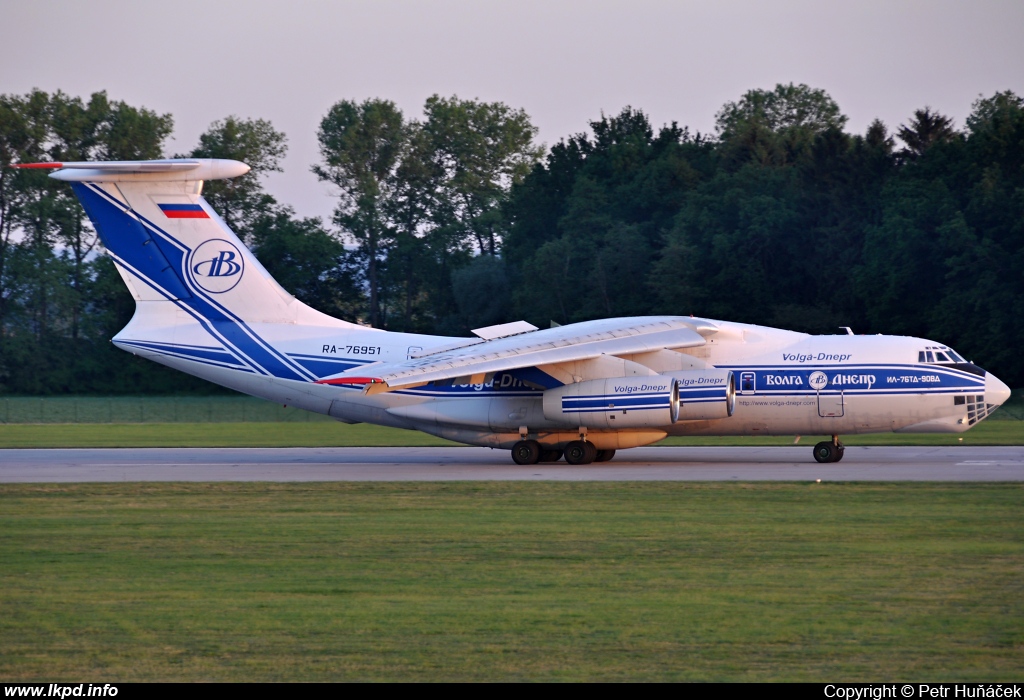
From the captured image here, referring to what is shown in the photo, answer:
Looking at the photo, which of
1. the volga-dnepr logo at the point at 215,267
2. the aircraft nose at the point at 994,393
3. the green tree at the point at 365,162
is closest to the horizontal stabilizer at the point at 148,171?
the volga-dnepr logo at the point at 215,267

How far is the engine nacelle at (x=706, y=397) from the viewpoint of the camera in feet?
72.7

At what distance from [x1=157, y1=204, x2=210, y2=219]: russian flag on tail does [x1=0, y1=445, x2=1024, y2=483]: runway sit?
5.29 meters

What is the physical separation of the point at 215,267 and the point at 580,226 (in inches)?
1320

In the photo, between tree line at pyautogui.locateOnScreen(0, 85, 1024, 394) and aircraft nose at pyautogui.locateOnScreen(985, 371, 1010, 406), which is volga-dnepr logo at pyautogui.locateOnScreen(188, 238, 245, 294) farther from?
tree line at pyautogui.locateOnScreen(0, 85, 1024, 394)

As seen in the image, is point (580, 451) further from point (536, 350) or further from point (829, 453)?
point (829, 453)

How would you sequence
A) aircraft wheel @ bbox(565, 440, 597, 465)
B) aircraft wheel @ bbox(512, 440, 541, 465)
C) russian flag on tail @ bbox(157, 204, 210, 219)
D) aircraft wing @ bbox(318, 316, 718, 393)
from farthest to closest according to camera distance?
russian flag on tail @ bbox(157, 204, 210, 219) < aircraft wheel @ bbox(512, 440, 541, 465) < aircraft wheel @ bbox(565, 440, 597, 465) < aircraft wing @ bbox(318, 316, 718, 393)

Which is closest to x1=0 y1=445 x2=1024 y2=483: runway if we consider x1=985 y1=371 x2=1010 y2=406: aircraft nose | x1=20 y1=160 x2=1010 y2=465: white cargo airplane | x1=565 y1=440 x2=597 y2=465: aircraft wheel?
x1=565 y1=440 x2=597 y2=465: aircraft wheel

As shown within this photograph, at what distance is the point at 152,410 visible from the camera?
48438 millimetres

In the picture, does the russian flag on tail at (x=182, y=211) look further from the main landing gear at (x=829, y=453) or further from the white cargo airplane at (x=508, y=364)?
the main landing gear at (x=829, y=453)

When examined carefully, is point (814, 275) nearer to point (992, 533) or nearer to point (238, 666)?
point (992, 533)

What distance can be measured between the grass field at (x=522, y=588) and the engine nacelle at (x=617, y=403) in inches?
185

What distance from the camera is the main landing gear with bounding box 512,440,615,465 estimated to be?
23453 mm

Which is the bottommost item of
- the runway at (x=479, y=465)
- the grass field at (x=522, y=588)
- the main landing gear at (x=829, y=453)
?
the grass field at (x=522, y=588)

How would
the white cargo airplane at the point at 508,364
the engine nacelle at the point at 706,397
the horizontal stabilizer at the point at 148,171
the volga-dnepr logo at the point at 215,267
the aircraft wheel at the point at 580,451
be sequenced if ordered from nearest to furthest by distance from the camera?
1. the engine nacelle at the point at 706,397
2. the white cargo airplane at the point at 508,364
3. the aircraft wheel at the point at 580,451
4. the horizontal stabilizer at the point at 148,171
5. the volga-dnepr logo at the point at 215,267
